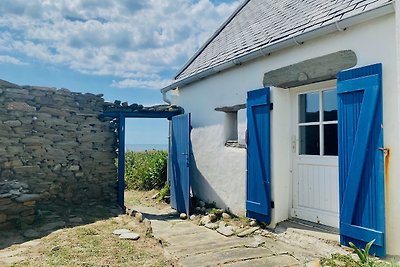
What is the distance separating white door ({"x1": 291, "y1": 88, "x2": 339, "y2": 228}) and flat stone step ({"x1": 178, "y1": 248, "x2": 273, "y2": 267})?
3.59 feet

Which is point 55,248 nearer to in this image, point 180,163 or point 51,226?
point 51,226

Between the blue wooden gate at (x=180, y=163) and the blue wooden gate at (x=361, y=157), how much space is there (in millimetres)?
3628

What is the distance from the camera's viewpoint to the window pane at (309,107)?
485 cm

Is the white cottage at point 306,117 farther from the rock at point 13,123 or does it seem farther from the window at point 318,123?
the rock at point 13,123

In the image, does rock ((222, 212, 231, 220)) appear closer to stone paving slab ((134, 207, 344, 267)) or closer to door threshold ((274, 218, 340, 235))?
stone paving slab ((134, 207, 344, 267))

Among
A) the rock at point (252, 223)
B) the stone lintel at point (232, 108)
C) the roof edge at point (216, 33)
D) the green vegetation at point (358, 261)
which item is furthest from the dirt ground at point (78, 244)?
the roof edge at point (216, 33)

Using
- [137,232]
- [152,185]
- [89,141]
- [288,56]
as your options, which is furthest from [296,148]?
[152,185]

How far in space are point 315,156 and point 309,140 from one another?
29cm

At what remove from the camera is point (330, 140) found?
461 cm

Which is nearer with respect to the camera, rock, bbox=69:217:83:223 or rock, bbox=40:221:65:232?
rock, bbox=40:221:65:232

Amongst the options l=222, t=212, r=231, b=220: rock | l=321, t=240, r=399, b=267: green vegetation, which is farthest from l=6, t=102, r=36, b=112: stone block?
l=321, t=240, r=399, b=267: green vegetation

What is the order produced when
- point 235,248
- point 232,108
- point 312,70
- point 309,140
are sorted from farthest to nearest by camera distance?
point 232,108 < point 309,140 < point 312,70 < point 235,248

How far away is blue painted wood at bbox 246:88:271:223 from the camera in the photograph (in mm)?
5098

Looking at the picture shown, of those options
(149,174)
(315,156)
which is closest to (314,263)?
(315,156)
